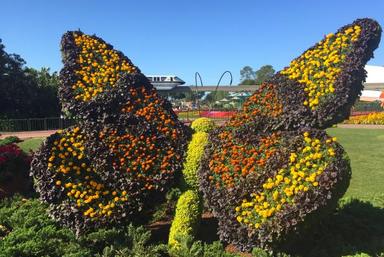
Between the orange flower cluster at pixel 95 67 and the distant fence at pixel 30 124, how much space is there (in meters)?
20.2

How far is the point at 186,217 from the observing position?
4805 mm

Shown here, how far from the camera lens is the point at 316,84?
4.77m

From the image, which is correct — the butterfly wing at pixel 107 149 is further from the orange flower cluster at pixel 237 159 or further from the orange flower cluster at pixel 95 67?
the orange flower cluster at pixel 237 159

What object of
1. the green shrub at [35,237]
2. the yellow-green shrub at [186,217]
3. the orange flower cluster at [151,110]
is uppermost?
the orange flower cluster at [151,110]

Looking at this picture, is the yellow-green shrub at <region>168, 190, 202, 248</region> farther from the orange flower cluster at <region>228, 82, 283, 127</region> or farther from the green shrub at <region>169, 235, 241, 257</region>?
the orange flower cluster at <region>228, 82, 283, 127</region>

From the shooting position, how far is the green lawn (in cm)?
758

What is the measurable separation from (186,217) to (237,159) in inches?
33.4

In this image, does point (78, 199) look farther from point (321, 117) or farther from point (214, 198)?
point (321, 117)

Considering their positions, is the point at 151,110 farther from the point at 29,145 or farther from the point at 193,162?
the point at 29,145

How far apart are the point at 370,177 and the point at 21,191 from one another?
6.80 meters

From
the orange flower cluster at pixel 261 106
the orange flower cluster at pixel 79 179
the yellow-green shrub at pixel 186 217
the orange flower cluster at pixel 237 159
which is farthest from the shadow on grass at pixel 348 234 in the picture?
the orange flower cluster at pixel 79 179

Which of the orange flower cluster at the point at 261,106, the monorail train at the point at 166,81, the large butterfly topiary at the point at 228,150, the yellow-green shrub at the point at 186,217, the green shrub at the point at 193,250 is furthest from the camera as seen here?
the monorail train at the point at 166,81

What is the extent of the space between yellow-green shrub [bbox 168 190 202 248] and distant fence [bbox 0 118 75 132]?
71.0 ft

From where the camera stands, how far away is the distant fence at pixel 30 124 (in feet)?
84.1
